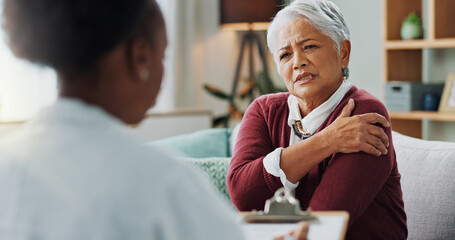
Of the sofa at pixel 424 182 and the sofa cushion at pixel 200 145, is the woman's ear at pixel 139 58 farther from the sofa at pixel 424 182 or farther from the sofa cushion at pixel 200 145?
the sofa cushion at pixel 200 145

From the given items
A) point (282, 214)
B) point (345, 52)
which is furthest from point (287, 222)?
point (345, 52)

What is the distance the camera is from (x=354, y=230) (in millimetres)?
1452

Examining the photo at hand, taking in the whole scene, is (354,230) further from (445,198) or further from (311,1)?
(311,1)

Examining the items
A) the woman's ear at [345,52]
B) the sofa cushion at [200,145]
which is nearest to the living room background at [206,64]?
the sofa cushion at [200,145]

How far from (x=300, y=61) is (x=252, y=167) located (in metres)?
0.32

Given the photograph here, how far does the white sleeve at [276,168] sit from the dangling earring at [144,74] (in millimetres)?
818

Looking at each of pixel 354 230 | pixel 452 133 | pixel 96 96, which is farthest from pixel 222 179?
pixel 452 133

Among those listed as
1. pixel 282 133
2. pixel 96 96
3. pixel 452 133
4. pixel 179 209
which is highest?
pixel 96 96

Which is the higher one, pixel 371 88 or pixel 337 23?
pixel 337 23

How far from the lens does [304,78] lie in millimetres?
1627

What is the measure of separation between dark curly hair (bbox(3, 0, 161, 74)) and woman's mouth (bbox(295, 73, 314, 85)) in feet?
3.17

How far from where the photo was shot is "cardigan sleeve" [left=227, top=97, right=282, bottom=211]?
154 cm

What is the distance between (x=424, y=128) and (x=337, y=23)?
2.12 m

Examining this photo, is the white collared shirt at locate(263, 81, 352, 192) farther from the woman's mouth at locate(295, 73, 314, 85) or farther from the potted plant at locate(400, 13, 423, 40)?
the potted plant at locate(400, 13, 423, 40)
